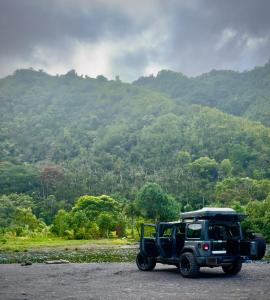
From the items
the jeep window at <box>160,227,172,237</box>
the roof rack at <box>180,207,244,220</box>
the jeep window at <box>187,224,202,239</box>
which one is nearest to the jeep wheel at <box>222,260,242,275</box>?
the roof rack at <box>180,207,244,220</box>

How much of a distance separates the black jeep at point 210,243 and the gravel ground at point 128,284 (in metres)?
0.57

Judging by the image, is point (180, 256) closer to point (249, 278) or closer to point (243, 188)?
point (249, 278)

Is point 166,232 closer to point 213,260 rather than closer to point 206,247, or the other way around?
point 206,247

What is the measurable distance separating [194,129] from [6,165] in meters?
76.0

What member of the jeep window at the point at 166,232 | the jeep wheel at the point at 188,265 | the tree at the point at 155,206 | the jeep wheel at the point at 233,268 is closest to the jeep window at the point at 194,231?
the jeep wheel at the point at 188,265

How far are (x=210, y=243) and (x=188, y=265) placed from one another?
125 cm

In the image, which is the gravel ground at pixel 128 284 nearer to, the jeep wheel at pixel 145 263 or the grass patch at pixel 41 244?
the jeep wheel at pixel 145 263

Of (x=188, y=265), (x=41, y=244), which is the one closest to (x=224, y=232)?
(x=188, y=265)

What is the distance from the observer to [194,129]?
188 metres

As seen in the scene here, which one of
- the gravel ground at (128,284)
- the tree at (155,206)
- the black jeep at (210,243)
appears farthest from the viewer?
the tree at (155,206)

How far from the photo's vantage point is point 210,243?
1659 centimetres

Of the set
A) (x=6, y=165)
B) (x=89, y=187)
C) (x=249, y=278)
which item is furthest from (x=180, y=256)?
(x=6, y=165)

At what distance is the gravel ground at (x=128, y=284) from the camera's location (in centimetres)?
1296

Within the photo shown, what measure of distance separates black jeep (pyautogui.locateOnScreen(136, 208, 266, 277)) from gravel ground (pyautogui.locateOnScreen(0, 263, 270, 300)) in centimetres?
57
